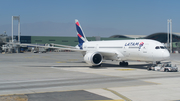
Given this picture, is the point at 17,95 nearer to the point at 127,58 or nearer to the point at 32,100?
the point at 32,100

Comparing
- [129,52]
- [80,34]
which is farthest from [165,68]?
[80,34]

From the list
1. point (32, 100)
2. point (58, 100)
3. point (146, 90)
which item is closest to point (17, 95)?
point (32, 100)

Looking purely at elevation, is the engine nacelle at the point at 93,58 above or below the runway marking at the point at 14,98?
above

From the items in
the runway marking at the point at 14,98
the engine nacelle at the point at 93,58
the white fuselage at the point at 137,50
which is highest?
the white fuselage at the point at 137,50

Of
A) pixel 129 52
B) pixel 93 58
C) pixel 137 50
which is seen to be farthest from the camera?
pixel 93 58

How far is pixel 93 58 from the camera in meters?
34.4

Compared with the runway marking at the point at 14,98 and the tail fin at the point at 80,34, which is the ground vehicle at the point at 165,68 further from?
the runway marking at the point at 14,98

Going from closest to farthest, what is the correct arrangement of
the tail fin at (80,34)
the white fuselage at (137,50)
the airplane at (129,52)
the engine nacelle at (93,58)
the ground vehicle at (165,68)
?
the ground vehicle at (165,68)
the white fuselage at (137,50)
the airplane at (129,52)
the engine nacelle at (93,58)
the tail fin at (80,34)

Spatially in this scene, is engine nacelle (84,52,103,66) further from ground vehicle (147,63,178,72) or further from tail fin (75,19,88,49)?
tail fin (75,19,88,49)

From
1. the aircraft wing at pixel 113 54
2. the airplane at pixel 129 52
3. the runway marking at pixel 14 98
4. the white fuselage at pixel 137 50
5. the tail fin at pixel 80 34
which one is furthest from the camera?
the tail fin at pixel 80 34

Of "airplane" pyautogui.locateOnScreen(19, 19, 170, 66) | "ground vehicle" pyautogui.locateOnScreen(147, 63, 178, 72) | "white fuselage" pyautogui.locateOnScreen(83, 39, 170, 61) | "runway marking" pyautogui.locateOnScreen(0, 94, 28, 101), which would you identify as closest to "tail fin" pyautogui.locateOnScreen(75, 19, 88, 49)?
"airplane" pyautogui.locateOnScreen(19, 19, 170, 66)

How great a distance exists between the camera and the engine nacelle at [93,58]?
1278 inches

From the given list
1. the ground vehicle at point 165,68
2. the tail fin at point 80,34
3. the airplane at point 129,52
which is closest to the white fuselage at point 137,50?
the airplane at point 129,52

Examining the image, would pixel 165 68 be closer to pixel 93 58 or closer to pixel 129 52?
pixel 129 52
